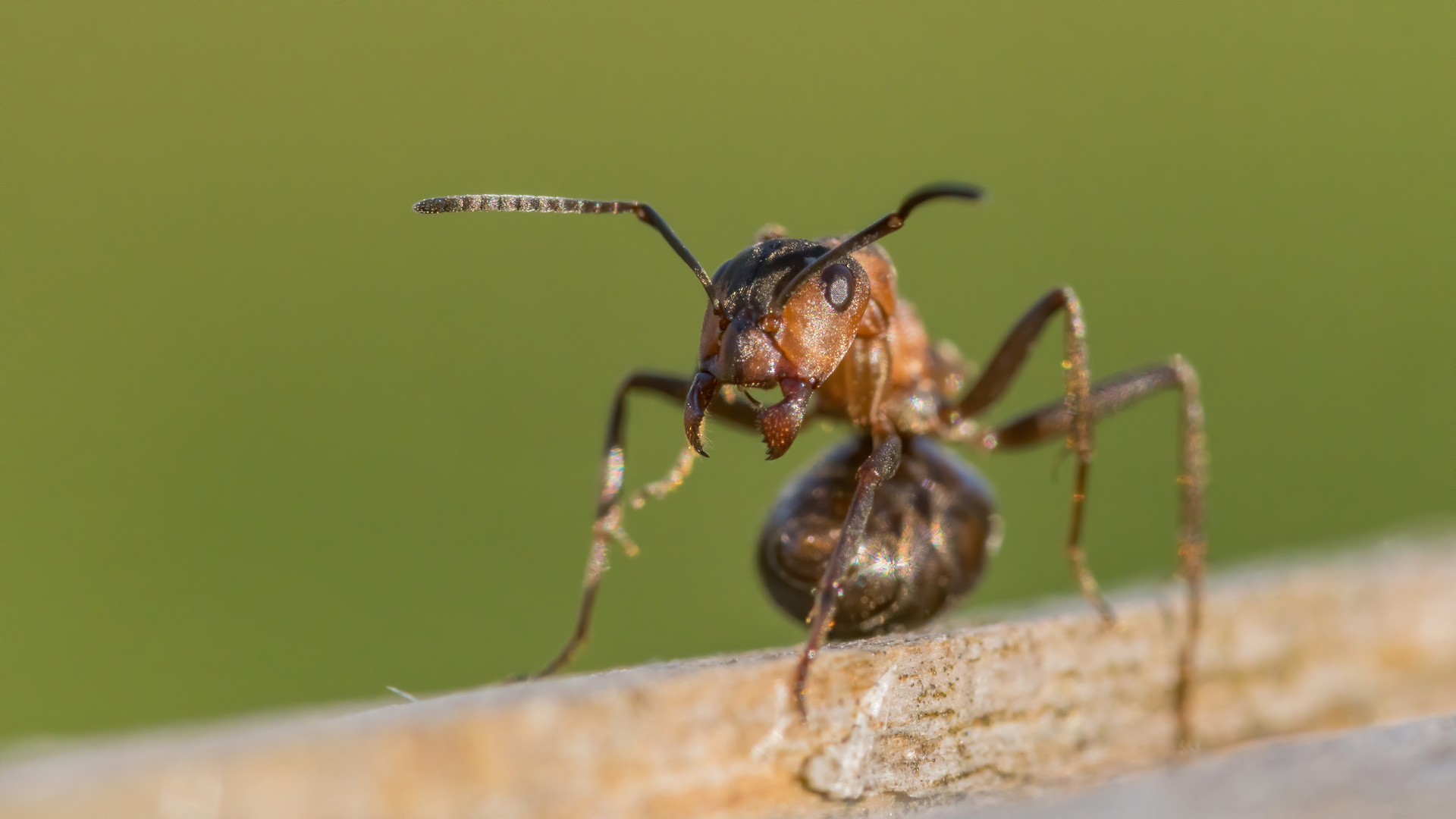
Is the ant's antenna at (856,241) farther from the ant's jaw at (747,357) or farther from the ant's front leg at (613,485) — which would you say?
the ant's front leg at (613,485)

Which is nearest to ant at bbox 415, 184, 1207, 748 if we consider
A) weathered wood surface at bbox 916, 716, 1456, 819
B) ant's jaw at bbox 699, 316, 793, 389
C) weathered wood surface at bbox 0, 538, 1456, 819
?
ant's jaw at bbox 699, 316, 793, 389

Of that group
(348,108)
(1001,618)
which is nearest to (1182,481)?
(1001,618)

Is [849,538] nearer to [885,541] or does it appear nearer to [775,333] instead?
[885,541]

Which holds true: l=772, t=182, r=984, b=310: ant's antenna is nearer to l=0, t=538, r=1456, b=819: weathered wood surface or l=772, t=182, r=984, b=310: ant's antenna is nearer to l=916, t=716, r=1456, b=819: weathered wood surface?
l=0, t=538, r=1456, b=819: weathered wood surface

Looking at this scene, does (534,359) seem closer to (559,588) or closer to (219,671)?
(559,588)

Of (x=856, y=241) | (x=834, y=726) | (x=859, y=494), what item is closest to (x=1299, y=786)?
(x=834, y=726)

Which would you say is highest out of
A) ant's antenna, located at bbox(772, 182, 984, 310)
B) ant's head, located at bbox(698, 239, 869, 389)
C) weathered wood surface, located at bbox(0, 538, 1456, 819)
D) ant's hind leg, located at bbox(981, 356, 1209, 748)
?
ant's antenna, located at bbox(772, 182, 984, 310)
